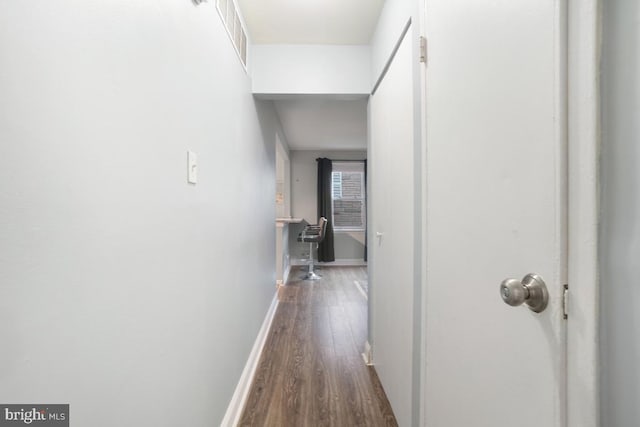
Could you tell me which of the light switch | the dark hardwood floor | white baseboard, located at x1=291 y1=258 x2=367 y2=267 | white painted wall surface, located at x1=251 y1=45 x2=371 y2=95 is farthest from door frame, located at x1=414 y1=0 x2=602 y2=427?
white baseboard, located at x1=291 y1=258 x2=367 y2=267

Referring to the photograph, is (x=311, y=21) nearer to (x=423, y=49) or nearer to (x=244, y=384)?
(x=423, y=49)

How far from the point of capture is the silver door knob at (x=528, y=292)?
50 centimetres

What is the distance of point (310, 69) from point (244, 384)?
227cm

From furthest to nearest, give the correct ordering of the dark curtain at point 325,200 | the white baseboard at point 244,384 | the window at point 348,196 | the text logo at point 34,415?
the window at point 348,196 < the dark curtain at point 325,200 < the white baseboard at point 244,384 < the text logo at point 34,415

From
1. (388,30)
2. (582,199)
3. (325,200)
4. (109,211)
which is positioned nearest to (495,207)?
(582,199)

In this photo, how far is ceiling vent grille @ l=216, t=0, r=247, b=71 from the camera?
132cm

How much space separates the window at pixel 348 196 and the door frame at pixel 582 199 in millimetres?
5269

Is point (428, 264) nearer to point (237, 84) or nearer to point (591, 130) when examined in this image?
point (591, 130)

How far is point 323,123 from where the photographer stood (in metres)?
3.88

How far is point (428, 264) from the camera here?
3.28 ft

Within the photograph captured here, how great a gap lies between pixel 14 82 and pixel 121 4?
0.35 metres

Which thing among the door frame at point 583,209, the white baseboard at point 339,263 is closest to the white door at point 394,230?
the door frame at point 583,209

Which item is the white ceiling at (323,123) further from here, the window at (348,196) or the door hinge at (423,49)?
the door hinge at (423,49)

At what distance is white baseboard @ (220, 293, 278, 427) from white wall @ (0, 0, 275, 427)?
280mm
